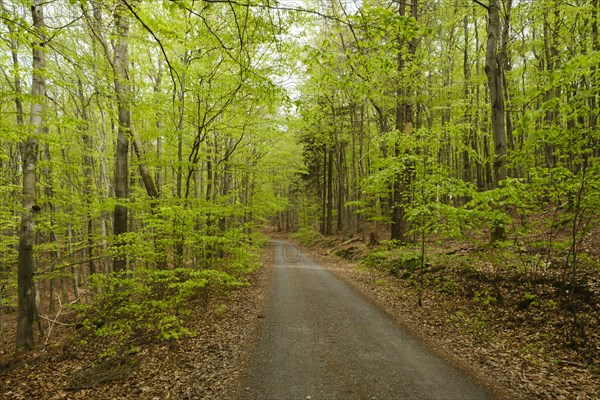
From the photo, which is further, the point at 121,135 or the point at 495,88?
the point at 121,135

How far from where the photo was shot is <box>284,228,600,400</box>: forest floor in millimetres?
4277

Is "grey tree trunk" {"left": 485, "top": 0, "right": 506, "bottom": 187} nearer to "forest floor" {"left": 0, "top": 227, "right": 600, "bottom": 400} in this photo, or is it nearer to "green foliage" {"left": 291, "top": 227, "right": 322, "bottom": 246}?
"forest floor" {"left": 0, "top": 227, "right": 600, "bottom": 400}

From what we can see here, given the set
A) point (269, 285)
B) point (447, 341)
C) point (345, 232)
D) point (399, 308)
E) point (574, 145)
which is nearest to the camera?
point (574, 145)

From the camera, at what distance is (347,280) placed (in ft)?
37.7

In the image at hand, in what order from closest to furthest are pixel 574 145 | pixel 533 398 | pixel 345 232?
pixel 533 398
pixel 574 145
pixel 345 232

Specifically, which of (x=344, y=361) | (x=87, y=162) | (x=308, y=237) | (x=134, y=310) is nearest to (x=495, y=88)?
(x=344, y=361)

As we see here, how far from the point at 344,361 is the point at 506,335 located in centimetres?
328

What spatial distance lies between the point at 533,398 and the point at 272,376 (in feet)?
12.2

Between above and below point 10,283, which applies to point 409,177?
above

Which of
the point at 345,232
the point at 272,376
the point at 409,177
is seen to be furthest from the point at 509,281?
the point at 345,232

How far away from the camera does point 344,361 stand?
516 centimetres

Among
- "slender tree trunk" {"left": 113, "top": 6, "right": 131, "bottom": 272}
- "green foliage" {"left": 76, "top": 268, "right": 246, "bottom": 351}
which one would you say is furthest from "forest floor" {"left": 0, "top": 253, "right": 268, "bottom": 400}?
"slender tree trunk" {"left": 113, "top": 6, "right": 131, "bottom": 272}

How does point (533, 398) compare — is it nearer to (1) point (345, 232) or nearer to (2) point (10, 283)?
(2) point (10, 283)

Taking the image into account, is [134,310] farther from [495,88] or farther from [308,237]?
[308,237]
